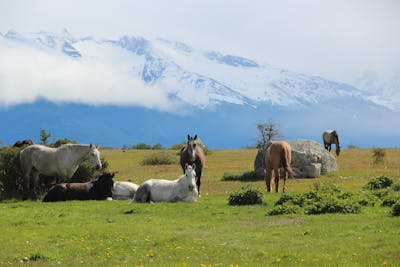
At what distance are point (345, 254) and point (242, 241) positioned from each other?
2984 millimetres

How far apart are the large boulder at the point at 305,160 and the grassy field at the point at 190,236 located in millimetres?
13226

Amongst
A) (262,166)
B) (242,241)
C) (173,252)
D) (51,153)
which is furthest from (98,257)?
(262,166)

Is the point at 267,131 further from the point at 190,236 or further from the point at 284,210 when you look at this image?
the point at 190,236

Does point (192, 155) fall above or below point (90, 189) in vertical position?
above

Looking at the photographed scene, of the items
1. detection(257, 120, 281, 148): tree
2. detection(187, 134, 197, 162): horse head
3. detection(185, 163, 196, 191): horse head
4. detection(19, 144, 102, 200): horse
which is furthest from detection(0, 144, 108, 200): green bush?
detection(257, 120, 281, 148): tree

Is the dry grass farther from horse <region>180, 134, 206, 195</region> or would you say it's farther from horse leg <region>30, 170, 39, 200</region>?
horse leg <region>30, 170, 39, 200</region>

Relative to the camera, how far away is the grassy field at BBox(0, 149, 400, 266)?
43.8ft

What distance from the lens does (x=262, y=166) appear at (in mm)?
37938

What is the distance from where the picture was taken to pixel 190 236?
16.3 meters

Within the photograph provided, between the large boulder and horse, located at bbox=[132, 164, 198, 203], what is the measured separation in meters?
13.7

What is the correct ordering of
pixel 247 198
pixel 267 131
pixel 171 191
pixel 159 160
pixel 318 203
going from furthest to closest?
pixel 267 131 < pixel 159 160 < pixel 171 191 < pixel 247 198 < pixel 318 203

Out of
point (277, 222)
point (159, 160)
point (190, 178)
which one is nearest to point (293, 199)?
point (277, 222)

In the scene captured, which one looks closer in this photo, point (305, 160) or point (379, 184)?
point (379, 184)

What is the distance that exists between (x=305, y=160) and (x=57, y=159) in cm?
1536
